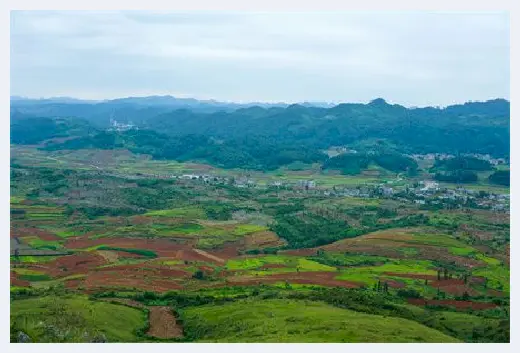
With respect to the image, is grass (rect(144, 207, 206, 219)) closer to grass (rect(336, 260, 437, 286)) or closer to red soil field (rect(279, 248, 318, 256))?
red soil field (rect(279, 248, 318, 256))

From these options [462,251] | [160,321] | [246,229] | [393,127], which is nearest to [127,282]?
[160,321]

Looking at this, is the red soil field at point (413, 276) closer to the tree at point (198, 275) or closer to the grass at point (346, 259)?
the grass at point (346, 259)

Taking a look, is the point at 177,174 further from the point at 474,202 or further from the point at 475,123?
the point at 475,123

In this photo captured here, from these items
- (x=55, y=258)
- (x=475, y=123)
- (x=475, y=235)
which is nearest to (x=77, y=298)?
(x=55, y=258)

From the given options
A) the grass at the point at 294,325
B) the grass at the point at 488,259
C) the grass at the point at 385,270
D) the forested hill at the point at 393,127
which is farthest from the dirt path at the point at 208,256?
the forested hill at the point at 393,127

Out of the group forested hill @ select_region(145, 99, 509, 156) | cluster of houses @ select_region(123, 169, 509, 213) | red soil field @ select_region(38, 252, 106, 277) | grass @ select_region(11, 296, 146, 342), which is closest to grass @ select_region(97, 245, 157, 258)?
red soil field @ select_region(38, 252, 106, 277)

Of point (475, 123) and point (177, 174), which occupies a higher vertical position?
point (475, 123)
